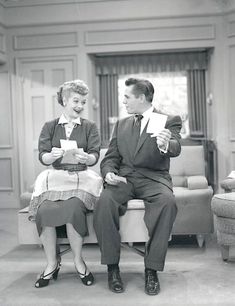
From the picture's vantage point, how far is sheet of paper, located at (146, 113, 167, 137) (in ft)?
10.1

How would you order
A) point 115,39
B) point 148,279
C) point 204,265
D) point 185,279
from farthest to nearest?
point 115,39 < point 204,265 < point 185,279 < point 148,279

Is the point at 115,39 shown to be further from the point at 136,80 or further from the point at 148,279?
the point at 148,279

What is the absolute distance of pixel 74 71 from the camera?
6.63 metres

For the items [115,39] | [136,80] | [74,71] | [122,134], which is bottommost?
[122,134]

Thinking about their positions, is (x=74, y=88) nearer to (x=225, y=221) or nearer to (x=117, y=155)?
(x=117, y=155)

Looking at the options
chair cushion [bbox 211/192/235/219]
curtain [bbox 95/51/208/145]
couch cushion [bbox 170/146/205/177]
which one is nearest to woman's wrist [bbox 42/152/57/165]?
chair cushion [bbox 211/192/235/219]

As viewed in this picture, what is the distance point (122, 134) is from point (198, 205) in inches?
47.8

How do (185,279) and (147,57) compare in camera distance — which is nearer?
(185,279)

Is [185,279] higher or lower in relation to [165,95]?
lower

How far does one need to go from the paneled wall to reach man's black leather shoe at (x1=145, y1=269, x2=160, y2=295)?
3.78m

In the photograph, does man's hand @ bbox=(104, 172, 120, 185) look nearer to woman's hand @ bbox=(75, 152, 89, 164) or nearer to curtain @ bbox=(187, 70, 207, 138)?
woman's hand @ bbox=(75, 152, 89, 164)

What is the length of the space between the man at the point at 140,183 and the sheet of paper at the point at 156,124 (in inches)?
1.7

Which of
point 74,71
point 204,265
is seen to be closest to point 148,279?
point 204,265

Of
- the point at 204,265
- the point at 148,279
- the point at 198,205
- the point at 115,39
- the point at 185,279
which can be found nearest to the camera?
the point at 148,279
